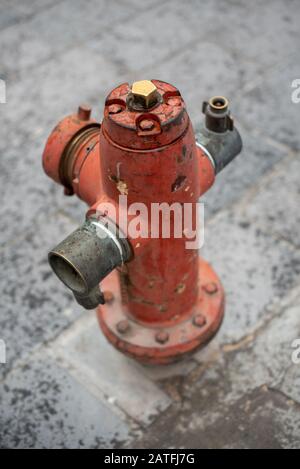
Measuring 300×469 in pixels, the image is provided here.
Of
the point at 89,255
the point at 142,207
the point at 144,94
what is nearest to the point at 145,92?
the point at 144,94

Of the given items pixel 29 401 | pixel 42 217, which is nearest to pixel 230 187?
pixel 42 217

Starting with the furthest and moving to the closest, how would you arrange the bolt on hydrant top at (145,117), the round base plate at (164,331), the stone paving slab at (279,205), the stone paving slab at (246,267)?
the stone paving slab at (279,205), the stone paving slab at (246,267), the round base plate at (164,331), the bolt on hydrant top at (145,117)

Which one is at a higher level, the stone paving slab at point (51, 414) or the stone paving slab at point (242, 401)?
the stone paving slab at point (242, 401)

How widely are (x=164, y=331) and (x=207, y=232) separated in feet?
2.23

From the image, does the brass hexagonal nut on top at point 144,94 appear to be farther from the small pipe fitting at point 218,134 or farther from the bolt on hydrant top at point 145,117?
the small pipe fitting at point 218,134

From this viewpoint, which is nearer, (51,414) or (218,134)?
(218,134)

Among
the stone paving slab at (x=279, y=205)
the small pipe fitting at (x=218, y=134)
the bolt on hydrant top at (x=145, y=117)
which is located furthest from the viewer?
the stone paving slab at (x=279, y=205)

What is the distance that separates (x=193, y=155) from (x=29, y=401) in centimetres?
108

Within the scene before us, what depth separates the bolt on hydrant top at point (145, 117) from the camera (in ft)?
4.10

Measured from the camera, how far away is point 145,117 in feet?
4.10

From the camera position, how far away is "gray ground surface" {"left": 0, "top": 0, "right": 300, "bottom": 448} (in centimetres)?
189

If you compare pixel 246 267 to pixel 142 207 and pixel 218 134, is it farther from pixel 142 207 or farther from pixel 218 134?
pixel 142 207

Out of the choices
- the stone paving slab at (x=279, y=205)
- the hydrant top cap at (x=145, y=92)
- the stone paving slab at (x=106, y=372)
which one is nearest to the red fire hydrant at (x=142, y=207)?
the hydrant top cap at (x=145, y=92)

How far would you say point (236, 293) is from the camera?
2162 millimetres
